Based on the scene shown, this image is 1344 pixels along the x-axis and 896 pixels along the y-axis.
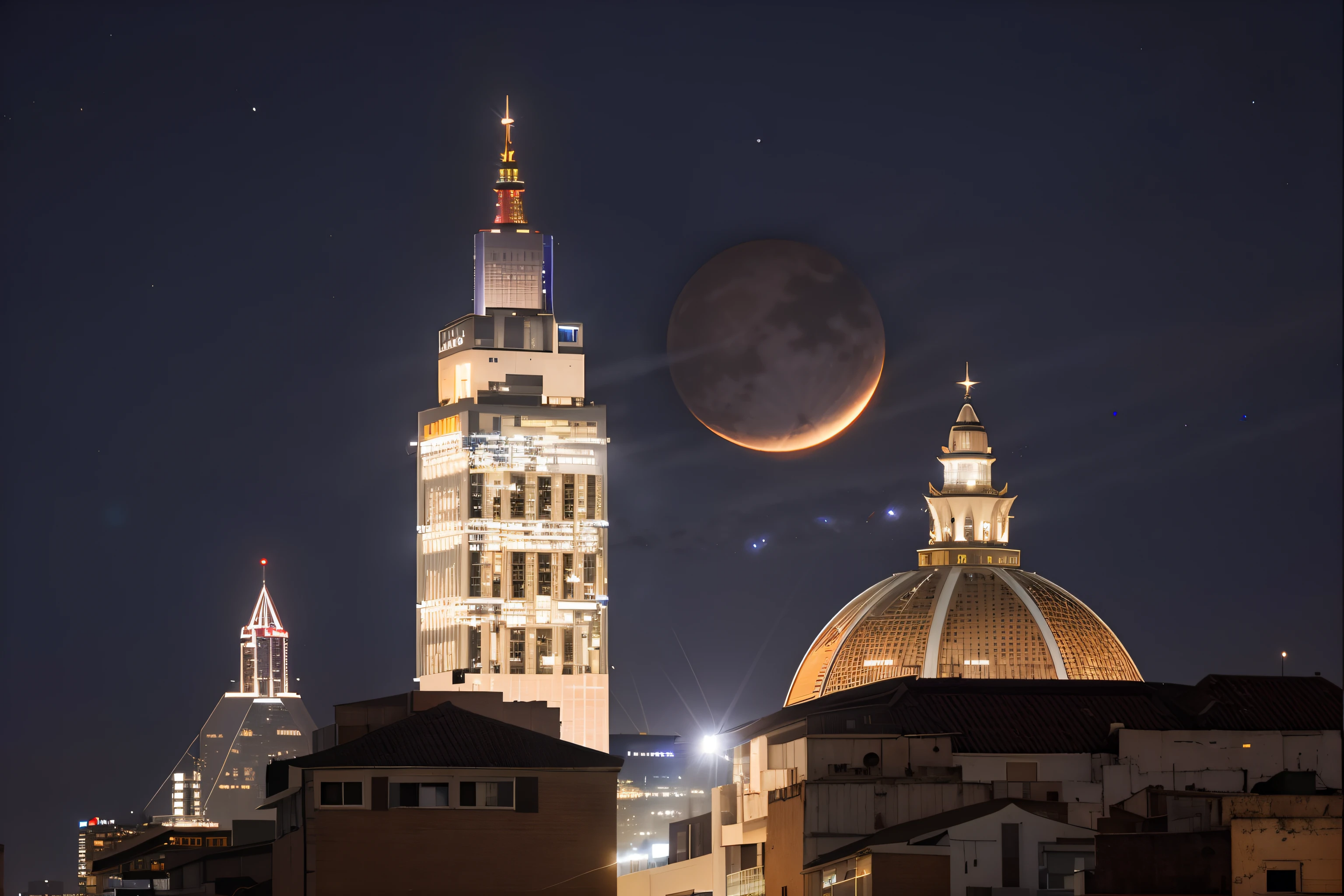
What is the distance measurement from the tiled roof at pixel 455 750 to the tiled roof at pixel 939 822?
26.2ft

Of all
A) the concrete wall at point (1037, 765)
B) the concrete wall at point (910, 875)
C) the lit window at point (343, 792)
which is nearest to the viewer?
the concrete wall at point (910, 875)

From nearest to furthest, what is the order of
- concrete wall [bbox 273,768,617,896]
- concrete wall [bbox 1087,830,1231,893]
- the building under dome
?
concrete wall [bbox 1087,830,1231,893], concrete wall [bbox 273,768,617,896], the building under dome

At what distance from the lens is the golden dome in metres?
151

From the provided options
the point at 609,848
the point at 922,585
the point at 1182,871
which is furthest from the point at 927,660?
the point at 1182,871

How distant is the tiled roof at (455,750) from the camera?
9200 centimetres

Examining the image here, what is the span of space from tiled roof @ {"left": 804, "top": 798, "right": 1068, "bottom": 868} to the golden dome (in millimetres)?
49191

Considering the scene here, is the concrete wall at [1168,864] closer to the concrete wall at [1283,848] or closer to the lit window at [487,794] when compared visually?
the concrete wall at [1283,848]

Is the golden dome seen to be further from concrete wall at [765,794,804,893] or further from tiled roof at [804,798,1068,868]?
tiled roof at [804,798,1068,868]

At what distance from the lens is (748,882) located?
11169 cm

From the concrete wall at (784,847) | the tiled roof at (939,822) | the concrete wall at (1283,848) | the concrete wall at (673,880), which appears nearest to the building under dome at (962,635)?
the concrete wall at (673,880)

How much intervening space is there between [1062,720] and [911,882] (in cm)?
3043

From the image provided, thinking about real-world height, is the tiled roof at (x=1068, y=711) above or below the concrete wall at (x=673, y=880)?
above

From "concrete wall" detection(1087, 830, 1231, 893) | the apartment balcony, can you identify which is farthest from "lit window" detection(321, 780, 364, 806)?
"concrete wall" detection(1087, 830, 1231, 893)

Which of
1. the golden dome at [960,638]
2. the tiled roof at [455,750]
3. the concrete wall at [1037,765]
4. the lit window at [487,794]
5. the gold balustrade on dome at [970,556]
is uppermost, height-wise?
the gold balustrade on dome at [970,556]
